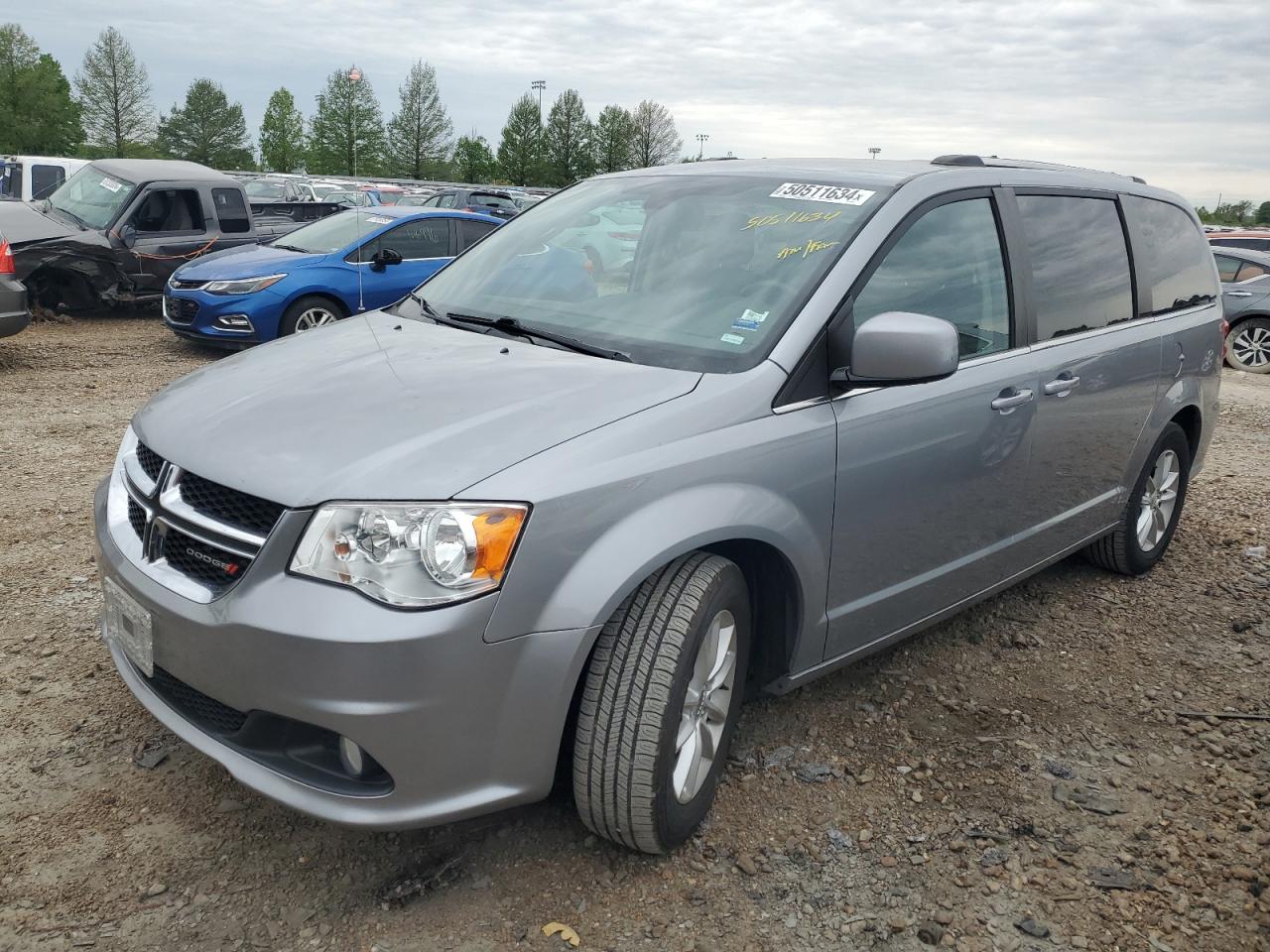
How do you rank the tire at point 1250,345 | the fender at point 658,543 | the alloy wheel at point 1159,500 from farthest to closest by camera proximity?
the tire at point 1250,345
the alloy wheel at point 1159,500
the fender at point 658,543

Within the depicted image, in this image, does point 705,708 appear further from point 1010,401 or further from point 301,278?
point 301,278

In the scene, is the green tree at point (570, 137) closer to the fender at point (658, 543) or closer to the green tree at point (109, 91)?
the green tree at point (109, 91)

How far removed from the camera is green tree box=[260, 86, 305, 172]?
287ft

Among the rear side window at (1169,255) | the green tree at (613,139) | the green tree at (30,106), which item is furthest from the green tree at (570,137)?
the rear side window at (1169,255)

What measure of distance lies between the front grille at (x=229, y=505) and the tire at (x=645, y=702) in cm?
79

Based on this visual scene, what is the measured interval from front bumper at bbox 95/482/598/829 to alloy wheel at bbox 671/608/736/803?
39 cm

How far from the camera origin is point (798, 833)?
9.53ft

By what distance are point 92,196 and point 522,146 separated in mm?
76884

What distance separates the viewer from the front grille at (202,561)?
2357 mm

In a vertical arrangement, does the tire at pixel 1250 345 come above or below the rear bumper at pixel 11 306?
below

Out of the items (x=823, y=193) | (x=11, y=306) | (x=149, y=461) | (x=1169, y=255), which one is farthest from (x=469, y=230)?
(x=149, y=461)

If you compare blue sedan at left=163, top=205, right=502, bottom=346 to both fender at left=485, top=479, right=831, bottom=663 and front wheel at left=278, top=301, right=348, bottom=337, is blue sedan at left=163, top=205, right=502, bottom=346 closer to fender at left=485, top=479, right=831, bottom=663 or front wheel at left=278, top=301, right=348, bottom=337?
front wheel at left=278, top=301, right=348, bottom=337

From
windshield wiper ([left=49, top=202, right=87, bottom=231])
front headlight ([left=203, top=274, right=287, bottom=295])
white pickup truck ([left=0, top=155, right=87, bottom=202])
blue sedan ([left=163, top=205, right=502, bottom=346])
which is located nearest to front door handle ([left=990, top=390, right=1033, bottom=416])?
blue sedan ([left=163, top=205, right=502, bottom=346])

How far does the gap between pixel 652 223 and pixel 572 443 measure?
54.9 inches
